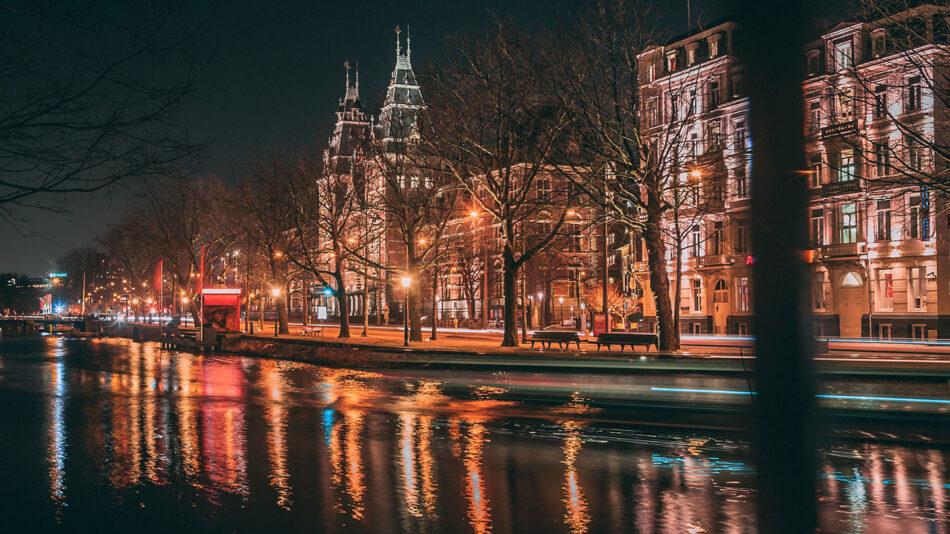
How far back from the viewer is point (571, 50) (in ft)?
93.5

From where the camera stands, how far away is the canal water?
6859 millimetres

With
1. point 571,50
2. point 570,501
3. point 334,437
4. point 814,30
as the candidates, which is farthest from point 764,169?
point 571,50

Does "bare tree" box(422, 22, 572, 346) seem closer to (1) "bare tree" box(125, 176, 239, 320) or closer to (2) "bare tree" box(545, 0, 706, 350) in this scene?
(2) "bare tree" box(545, 0, 706, 350)

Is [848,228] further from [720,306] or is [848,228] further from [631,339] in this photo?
[631,339]

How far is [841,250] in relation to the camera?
4631 centimetres

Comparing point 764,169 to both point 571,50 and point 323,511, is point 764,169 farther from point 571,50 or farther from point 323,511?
point 571,50

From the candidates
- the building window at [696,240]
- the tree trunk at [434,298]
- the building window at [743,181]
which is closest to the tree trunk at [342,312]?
the tree trunk at [434,298]

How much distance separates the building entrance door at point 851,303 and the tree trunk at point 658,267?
2319 centimetres

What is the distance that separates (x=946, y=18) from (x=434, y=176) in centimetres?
2746

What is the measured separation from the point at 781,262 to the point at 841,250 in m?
48.2

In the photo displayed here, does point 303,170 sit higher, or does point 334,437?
point 303,170

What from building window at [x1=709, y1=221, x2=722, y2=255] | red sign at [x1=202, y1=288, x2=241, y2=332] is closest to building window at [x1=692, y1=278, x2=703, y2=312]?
building window at [x1=709, y1=221, x2=722, y2=255]

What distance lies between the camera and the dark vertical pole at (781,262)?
9.68 feet

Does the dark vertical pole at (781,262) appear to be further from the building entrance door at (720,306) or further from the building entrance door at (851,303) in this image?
the building entrance door at (720,306)
